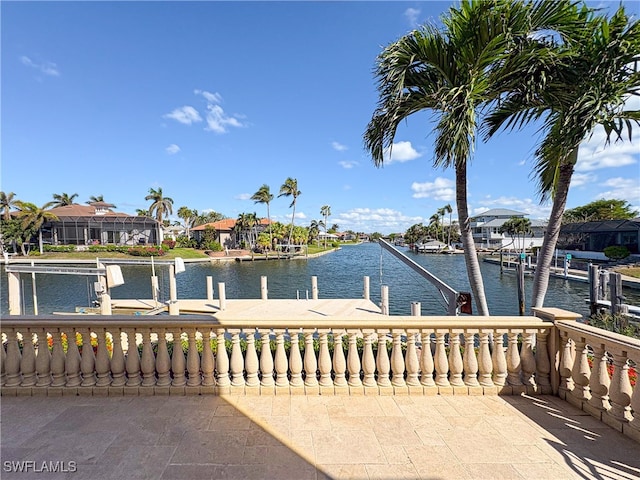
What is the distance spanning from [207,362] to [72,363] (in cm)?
138

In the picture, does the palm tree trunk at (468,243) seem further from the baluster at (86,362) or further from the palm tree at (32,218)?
the palm tree at (32,218)

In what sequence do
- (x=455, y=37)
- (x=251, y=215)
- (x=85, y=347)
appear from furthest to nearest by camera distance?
(x=251, y=215) < (x=455, y=37) < (x=85, y=347)

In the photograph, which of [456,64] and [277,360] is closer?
[277,360]

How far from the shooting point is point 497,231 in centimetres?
5809

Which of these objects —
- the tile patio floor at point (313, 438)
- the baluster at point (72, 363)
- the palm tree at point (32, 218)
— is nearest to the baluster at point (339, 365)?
the tile patio floor at point (313, 438)

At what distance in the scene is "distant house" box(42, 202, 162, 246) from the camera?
41.7 metres

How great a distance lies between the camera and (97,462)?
2062 millimetres

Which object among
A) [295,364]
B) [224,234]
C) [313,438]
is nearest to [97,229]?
[224,234]

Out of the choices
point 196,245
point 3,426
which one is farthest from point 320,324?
point 196,245

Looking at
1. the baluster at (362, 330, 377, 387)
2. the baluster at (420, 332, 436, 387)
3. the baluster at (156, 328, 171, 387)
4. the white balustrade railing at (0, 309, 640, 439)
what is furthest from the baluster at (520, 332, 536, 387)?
the baluster at (156, 328, 171, 387)

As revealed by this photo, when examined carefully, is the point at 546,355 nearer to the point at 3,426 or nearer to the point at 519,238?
the point at 3,426

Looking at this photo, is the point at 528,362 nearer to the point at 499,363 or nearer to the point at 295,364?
the point at 499,363

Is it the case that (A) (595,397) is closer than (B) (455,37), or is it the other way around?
(A) (595,397)

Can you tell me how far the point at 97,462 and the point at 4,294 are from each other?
24.0 m
